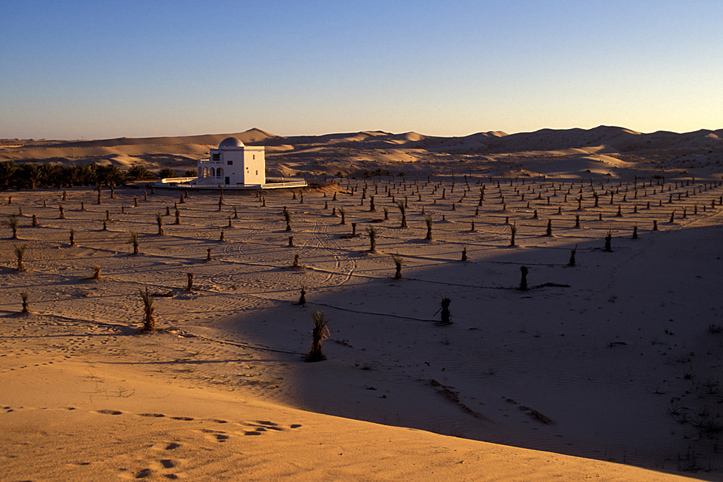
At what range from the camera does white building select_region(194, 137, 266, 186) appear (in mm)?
40562

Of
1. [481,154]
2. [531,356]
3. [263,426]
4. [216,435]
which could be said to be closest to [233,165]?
[531,356]

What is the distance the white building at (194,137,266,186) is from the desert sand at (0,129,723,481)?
1529cm

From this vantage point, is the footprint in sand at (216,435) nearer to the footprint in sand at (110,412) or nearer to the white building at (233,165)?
the footprint in sand at (110,412)

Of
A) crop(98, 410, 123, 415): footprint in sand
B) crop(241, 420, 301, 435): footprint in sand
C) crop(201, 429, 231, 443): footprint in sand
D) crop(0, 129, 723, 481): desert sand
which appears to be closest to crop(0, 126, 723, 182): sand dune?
crop(0, 129, 723, 481): desert sand

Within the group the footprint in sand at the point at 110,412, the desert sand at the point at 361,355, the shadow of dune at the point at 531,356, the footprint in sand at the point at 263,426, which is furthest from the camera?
the shadow of dune at the point at 531,356

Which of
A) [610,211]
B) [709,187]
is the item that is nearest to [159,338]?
[610,211]

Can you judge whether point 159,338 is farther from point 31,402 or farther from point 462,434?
point 462,434

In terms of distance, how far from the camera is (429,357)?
10141 millimetres

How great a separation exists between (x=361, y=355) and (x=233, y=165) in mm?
32937

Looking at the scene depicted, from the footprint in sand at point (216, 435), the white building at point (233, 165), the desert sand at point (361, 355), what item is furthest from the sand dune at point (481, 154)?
the footprint in sand at point (216, 435)

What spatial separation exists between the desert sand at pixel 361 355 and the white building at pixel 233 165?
1529 centimetres

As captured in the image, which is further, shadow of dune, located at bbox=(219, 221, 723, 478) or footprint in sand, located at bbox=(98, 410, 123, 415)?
shadow of dune, located at bbox=(219, 221, 723, 478)

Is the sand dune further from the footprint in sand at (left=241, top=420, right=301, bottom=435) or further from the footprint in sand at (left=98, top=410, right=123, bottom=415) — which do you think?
the footprint in sand at (left=98, top=410, right=123, bottom=415)

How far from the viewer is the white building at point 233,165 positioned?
4056 cm
